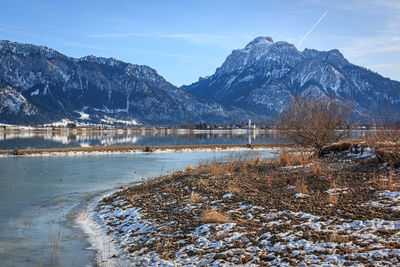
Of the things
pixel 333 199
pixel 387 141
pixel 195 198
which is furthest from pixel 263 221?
pixel 387 141

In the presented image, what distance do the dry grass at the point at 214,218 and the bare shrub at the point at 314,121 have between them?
12.1m

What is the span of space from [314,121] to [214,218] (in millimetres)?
12389

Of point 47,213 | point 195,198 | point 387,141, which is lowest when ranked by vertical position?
point 47,213

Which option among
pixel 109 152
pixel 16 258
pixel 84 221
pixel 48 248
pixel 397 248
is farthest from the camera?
pixel 109 152

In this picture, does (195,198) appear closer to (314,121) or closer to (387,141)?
(387,141)

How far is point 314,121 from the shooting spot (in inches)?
783

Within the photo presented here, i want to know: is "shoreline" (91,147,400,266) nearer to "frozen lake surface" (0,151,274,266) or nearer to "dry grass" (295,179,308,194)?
"dry grass" (295,179,308,194)

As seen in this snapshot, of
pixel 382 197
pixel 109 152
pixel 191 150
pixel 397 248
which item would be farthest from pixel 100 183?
pixel 191 150

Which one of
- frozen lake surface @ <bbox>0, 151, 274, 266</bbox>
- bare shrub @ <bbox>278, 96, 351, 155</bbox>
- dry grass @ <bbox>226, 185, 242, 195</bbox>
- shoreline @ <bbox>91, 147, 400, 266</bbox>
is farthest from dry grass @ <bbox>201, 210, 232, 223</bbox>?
bare shrub @ <bbox>278, 96, 351, 155</bbox>

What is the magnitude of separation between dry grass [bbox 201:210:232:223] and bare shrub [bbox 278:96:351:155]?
1210cm

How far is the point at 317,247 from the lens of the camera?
7289 millimetres

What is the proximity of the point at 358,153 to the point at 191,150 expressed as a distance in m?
38.9

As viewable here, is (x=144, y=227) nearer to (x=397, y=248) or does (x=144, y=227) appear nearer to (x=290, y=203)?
(x=290, y=203)

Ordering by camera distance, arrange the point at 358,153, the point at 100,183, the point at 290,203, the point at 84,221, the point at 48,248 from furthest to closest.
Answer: the point at 100,183
the point at 358,153
the point at 84,221
the point at 290,203
the point at 48,248
